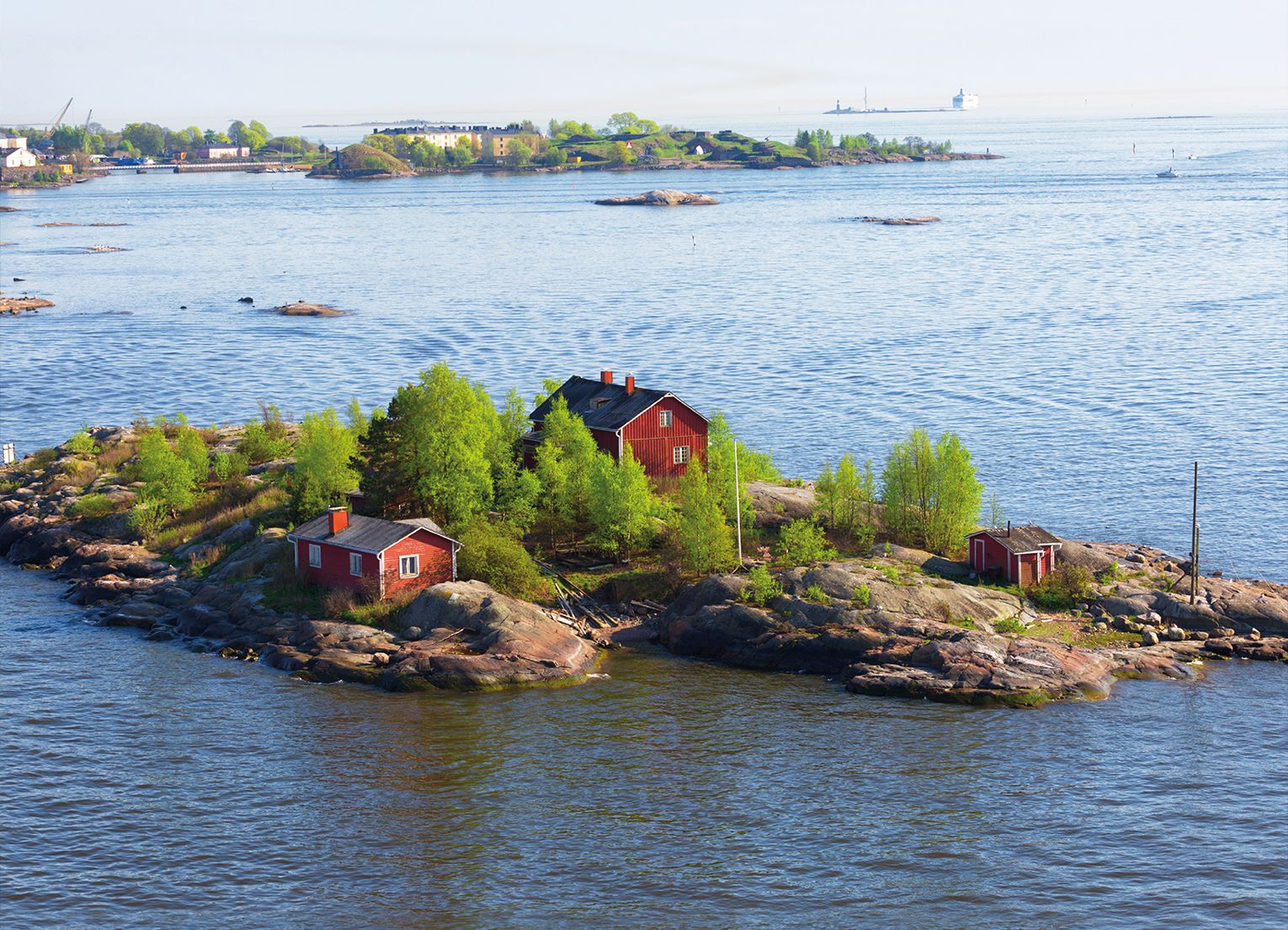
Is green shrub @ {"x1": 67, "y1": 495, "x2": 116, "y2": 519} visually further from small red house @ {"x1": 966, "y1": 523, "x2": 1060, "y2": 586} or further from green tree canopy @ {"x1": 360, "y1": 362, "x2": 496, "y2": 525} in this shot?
small red house @ {"x1": 966, "y1": 523, "x2": 1060, "y2": 586}

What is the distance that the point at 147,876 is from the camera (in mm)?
33406

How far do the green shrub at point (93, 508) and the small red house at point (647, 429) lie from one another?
17527 millimetres

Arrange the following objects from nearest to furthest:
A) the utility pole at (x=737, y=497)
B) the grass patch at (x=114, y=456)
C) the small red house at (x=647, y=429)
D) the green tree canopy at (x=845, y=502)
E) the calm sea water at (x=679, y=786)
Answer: the calm sea water at (x=679, y=786)
the utility pole at (x=737, y=497)
the green tree canopy at (x=845, y=502)
the small red house at (x=647, y=429)
the grass patch at (x=114, y=456)

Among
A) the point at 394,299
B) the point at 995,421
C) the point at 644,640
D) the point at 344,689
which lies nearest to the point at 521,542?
the point at 644,640

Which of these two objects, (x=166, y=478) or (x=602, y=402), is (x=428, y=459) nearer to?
(x=602, y=402)

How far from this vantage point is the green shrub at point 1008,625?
4550 centimetres

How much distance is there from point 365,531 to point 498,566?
463cm

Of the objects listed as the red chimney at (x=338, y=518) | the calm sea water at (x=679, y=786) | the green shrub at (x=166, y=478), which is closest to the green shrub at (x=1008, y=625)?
the calm sea water at (x=679, y=786)

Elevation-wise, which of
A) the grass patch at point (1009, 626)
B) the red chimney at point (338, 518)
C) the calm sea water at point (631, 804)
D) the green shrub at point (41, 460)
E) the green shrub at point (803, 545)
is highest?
the red chimney at point (338, 518)

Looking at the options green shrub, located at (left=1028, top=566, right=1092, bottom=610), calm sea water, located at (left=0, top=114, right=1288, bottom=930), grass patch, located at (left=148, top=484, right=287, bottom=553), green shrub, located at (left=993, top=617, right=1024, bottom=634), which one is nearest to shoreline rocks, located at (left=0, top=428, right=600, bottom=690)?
grass patch, located at (left=148, top=484, right=287, bottom=553)

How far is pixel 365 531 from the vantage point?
48.1m

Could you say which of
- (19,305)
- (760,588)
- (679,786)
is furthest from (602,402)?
(19,305)

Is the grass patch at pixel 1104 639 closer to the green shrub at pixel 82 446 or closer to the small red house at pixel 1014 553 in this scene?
the small red house at pixel 1014 553

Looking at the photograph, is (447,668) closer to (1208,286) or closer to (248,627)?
(248,627)
